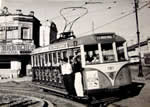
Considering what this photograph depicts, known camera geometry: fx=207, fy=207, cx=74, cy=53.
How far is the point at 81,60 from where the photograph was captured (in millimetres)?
8742

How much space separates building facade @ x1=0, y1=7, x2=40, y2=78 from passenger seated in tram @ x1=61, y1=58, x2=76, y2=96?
1895cm

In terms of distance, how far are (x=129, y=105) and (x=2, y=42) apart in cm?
2408

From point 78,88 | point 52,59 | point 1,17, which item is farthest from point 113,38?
point 1,17

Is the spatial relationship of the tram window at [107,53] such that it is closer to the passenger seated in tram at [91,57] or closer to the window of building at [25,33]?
the passenger seated in tram at [91,57]

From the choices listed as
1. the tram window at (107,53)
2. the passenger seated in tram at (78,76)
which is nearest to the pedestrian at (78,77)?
the passenger seated in tram at (78,76)

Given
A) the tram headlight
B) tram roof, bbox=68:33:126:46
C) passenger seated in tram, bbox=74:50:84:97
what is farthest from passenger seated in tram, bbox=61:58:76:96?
the tram headlight

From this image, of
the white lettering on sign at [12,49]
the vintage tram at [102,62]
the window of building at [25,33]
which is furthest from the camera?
the window of building at [25,33]

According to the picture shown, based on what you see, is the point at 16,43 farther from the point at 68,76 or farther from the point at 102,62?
the point at 102,62

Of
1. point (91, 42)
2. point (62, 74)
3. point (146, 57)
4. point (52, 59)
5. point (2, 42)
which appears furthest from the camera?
point (146, 57)

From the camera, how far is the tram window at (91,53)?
887 centimetres

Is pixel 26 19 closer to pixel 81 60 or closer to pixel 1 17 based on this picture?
pixel 1 17

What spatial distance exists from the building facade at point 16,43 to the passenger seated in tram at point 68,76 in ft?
62.2

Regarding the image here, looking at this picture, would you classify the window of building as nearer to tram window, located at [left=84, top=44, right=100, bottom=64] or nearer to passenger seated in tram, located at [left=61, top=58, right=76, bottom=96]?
passenger seated in tram, located at [left=61, top=58, right=76, bottom=96]

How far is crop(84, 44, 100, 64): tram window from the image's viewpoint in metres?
8.87
